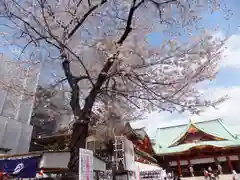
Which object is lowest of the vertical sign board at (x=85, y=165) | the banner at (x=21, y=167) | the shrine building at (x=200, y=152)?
the vertical sign board at (x=85, y=165)

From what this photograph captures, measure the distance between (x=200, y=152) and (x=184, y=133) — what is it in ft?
9.08

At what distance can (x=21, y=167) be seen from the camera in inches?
255

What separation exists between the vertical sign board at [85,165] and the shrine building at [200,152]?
1903 centimetres

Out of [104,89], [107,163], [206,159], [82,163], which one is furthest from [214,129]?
[82,163]

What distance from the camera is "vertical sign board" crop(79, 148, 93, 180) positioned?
315 cm

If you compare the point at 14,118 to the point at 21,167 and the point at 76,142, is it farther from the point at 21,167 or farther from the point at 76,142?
the point at 76,142

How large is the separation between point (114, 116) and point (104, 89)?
7.44 ft

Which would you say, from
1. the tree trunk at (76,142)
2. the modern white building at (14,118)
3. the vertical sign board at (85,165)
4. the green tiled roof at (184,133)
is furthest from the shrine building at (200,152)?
the vertical sign board at (85,165)

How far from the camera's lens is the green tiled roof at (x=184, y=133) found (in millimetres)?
19984

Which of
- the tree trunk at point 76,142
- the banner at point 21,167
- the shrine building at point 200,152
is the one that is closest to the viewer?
the tree trunk at point 76,142

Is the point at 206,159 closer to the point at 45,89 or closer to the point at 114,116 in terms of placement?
the point at 114,116

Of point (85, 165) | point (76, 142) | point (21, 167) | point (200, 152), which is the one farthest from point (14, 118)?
point (200, 152)

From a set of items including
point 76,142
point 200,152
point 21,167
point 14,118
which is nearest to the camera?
point 76,142

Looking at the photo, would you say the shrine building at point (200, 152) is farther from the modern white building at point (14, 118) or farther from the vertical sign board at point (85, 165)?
the vertical sign board at point (85, 165)
